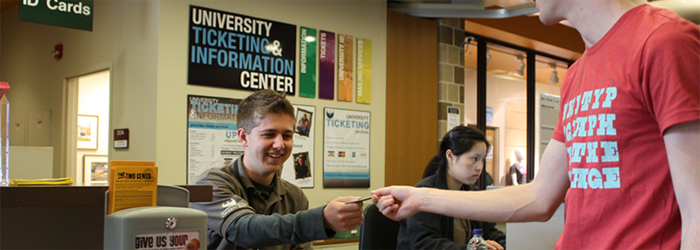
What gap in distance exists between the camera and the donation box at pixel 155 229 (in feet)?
3.11

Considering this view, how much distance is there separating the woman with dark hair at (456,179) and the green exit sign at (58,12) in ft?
7.84

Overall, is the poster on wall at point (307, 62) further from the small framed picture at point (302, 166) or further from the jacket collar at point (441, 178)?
the jacket collar at point (441, 178)

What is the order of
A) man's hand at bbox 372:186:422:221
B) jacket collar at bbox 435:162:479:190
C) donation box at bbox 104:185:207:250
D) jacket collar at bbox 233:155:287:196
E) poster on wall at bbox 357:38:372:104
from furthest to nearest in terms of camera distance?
poster on wall at bbox 357:38:372:104 < jacket collar at bbox 435:162:479:190 < jacket collar at bbox 233:155:287:196 < man's hand at bbox 372:186:422:221 < donation box at bbox 104:185:207:250

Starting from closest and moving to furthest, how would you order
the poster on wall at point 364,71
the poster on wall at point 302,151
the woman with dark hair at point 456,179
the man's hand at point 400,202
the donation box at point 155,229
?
the donation box at point 155,229
the man's hand at point 400,202
the woman with dark hair at point 456,179
the poster on wall at point 302,151
the poster on wall at point 364,71

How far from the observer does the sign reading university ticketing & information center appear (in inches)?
155

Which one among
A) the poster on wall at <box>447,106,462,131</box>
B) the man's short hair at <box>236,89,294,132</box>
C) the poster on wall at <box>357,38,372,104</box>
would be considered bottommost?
the man's short hair at <box>236,89,294,132</box>

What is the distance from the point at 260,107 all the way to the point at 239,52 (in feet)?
6.83

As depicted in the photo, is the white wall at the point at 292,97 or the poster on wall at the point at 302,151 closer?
the white wall at the point at 292,97

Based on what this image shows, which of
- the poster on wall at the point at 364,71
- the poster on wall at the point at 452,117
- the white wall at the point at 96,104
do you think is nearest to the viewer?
the poster on wall at the point at 364,71

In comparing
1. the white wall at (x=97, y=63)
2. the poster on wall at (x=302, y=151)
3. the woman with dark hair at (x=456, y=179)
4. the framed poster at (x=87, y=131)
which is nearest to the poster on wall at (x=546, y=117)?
the woman with dark hair at (x=456, y=179)

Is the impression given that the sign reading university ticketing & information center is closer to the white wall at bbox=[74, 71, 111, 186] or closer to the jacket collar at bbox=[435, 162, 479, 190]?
the jacket collar at bbox=[435, 162, 479, 190]

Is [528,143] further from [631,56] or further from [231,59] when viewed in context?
[631,56]

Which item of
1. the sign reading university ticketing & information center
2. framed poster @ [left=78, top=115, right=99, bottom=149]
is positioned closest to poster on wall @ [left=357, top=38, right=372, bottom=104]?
the sign reading university ticketing & information center

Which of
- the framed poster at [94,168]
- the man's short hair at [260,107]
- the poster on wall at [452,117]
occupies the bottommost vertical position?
the framed poster at [94,168]
